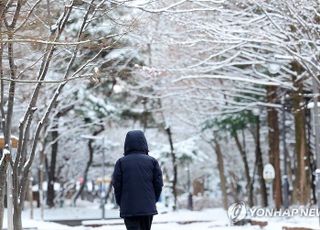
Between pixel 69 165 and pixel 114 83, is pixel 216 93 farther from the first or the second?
pixel 69 165

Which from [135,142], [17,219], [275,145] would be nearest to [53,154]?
[275,145]

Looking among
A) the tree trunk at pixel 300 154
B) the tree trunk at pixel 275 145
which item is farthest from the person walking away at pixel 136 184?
the tree trunk at pixel 275 145

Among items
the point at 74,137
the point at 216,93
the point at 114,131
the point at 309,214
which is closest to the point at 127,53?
the point at 216,93

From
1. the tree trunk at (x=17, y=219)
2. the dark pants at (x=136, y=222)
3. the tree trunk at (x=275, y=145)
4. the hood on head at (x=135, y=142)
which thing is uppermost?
the tree trunk at (x=275, y=145)

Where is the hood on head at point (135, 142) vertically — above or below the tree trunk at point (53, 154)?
below

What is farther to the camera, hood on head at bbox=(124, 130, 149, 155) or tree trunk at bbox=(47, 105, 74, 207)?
tree trunk at bbox=(47, 105, 74, 207)

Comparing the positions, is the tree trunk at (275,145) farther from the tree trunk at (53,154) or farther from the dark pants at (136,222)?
the dark pants at (136,222)

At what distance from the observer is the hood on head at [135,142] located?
8.00m

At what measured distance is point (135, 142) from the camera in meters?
8.02

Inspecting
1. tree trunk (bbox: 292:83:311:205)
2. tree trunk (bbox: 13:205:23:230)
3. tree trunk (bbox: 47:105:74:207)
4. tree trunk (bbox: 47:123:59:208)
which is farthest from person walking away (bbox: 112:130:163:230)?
tree trunk (bbox: 47:123:59:208)

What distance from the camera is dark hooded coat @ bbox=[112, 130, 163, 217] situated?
776 cm

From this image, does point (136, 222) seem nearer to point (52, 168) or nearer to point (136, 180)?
point (136, 180)

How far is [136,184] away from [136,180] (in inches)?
1.8

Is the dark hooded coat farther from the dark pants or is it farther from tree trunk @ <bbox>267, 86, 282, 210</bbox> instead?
tree trunk @ <bbox>267, 86, 282, 210</bbox>
